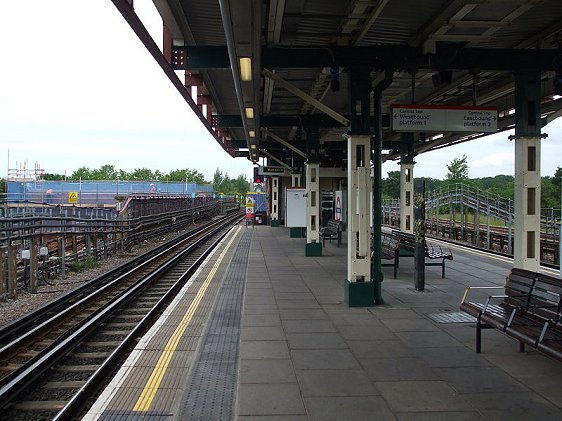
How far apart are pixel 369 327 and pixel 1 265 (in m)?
6.56

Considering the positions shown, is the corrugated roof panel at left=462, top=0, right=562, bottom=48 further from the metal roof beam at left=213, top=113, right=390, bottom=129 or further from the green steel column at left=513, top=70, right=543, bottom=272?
the metal roof beam at left=213, top=113, right=390, bottom=129

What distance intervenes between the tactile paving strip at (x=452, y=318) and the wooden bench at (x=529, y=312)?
3.46 feet

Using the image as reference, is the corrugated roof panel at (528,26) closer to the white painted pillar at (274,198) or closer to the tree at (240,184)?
the white painted pillar at (274,198)

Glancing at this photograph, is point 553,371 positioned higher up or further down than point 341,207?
further down

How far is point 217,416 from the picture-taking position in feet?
13.7

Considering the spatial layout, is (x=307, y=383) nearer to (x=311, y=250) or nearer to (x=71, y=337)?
(x=71, y=337)

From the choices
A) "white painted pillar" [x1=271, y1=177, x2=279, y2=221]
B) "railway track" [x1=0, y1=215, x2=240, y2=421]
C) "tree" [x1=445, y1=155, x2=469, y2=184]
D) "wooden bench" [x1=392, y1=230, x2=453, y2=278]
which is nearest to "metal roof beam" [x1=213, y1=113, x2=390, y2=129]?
"wooden bench" [x1=392, y1=230, x2=453, y2=278]

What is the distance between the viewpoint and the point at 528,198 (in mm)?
8516

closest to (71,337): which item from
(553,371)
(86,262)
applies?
(553,371)

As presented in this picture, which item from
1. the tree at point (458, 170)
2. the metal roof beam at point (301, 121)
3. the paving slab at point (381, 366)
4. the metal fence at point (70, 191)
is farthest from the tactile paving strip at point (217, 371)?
the tree at point (458, 170)

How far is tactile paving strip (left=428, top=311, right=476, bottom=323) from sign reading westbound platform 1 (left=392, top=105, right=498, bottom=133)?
9.20 feet

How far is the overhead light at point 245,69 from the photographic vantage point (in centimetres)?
625

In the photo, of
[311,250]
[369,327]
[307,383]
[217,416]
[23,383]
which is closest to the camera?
[217,416]

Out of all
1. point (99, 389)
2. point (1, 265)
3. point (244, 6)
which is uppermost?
point (244, 6)
